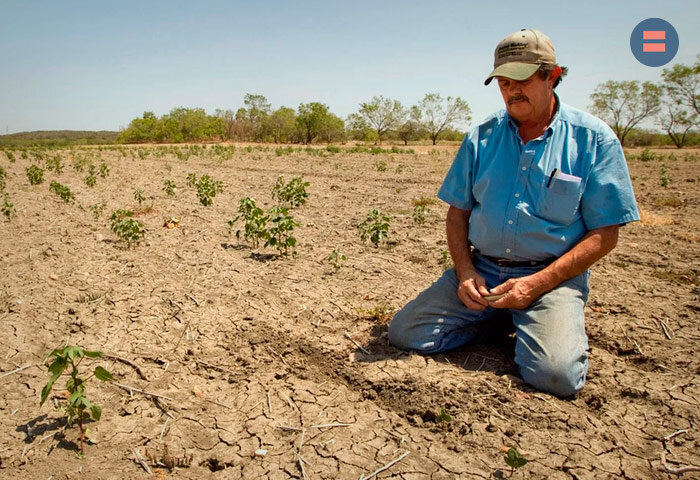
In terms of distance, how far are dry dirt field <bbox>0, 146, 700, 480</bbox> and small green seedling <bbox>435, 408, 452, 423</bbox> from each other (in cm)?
2

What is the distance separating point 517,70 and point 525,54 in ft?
0.34

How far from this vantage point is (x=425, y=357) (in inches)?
117

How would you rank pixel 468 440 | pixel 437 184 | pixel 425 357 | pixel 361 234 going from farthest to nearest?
pixel 437 184
pixel 361 234
pixel 425 357
pixel 468 440

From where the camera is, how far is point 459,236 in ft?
9.89

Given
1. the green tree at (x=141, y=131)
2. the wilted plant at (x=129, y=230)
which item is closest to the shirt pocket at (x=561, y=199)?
the wilted plant at (x=129, y=230)

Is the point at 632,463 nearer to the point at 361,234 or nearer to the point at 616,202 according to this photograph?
the point at 616,202

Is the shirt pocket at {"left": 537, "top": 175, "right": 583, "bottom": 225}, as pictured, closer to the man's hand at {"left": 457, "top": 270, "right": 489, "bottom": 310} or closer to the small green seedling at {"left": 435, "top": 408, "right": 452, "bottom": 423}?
the man's hand at {"left": 457, "top": 270, "right": 489, "bottom": 310}

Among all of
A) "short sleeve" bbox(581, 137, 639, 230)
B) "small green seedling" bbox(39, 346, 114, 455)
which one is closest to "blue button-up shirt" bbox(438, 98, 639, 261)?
"short sleeve" bbox(581, 137, 639, 230)

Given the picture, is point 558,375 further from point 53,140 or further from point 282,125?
point 53,140

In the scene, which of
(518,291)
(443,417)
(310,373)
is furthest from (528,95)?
(310,373)

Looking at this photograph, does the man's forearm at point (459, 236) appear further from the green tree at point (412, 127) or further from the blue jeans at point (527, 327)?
the green tree at point (412, 127)

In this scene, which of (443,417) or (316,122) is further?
(316,122)

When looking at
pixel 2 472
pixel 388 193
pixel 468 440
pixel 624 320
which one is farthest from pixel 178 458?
pixel 388 193

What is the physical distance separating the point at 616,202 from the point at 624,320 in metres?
1.36
